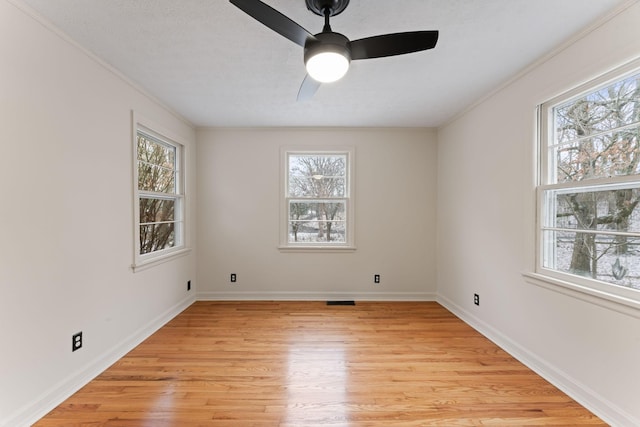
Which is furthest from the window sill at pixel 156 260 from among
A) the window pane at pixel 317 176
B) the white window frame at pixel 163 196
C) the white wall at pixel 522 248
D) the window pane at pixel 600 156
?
the window pane at pixel 600 156

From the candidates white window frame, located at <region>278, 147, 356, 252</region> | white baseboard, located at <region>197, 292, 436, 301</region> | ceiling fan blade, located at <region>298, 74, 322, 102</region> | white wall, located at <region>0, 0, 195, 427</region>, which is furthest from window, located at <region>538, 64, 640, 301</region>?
white wall, located at <region>0, 0, 195, 427</region>

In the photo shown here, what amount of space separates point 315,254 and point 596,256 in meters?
2.90

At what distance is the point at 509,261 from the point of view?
2.69 m

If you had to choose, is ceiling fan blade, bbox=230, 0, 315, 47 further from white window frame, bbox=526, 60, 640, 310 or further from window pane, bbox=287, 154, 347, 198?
window pane, bbox=287, 154, 347, 198

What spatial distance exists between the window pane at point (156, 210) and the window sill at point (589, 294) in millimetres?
3554

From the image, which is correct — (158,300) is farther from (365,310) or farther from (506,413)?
(506,413)

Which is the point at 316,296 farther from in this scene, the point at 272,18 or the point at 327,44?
the point at 272,18

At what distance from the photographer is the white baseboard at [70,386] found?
1.73 m

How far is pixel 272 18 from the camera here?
138 cm

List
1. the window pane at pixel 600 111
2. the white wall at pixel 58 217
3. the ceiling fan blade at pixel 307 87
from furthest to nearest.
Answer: the ceiling fan blade at pixel 307 87, the window pane at pixel 600 111, the white wall at pixel 58 217

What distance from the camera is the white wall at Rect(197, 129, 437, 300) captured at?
13.5ft

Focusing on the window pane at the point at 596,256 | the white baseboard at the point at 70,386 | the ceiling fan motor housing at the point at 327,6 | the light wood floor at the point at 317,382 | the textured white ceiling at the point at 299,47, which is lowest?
the light wood floor at the point at 317,382

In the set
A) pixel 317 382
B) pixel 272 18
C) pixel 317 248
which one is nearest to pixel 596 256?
pixel 317 382

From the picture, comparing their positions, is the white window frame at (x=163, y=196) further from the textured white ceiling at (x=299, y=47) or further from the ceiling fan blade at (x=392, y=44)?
the ceiling fan blade at (x=392, y=44)
